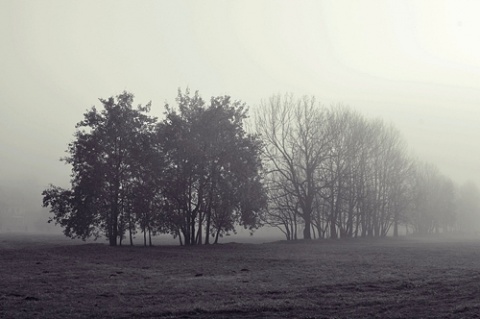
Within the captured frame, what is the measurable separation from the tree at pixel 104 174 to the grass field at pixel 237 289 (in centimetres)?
1788

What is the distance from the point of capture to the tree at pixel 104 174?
163 ft

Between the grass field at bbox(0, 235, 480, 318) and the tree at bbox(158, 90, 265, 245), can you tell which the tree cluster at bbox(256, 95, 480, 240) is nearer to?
the tree at bbox(158, 90, 265, 245)

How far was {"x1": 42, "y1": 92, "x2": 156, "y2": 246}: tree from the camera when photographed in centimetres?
4981

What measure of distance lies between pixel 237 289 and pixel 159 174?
3149 cm

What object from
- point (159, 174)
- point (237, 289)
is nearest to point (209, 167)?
point (159, 174)

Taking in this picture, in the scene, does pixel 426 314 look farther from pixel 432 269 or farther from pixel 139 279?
pixel 139 279

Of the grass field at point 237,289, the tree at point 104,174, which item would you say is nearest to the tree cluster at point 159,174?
the tree at point 104,174

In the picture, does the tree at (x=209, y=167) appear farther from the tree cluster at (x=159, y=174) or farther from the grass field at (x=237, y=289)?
the grass field at (x=237, y=289)

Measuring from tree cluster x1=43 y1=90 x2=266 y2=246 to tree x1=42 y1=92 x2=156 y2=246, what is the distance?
108 mm

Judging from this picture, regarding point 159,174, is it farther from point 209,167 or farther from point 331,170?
point 331,170

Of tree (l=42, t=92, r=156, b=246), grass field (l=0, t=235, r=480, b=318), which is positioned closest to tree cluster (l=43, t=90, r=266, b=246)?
Answer: tree (l=42, t=92, r=156, b=246)

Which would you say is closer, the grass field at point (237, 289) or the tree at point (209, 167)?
the grass field at point (237, 289)

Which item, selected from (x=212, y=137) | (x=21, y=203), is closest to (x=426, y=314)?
(x=212, y=137)

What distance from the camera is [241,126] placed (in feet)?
175
